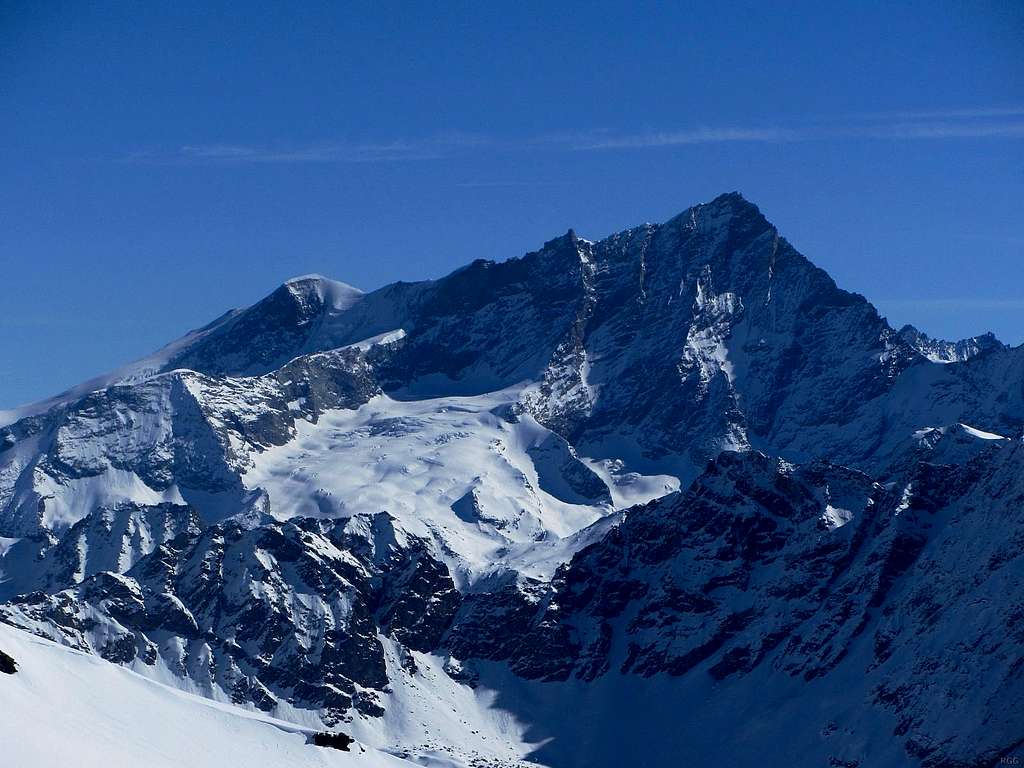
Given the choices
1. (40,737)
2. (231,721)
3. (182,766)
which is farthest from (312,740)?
(40,737)

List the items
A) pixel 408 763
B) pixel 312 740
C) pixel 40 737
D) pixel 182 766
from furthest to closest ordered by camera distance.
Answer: pixel 408 763
pixel 312 740
pixel 182 766
pixel 40 737

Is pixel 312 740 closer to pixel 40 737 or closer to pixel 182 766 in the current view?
pixel 182 766

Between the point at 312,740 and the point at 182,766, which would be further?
the point at 312,740

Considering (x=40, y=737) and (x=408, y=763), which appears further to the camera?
(x=408, y=763)

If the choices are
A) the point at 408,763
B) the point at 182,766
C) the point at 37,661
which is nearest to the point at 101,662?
the point at 37,661

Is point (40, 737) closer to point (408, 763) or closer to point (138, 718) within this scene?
point (138, 718)

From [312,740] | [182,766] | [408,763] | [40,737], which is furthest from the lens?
[408,763]

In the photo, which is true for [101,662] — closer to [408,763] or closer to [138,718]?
[138,718]
